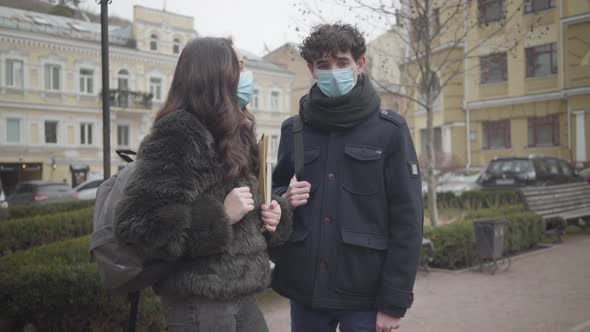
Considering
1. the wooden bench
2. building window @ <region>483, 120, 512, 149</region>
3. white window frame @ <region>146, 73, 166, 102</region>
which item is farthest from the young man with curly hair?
white window frame @ <region>146, 73, 166, 102</region>

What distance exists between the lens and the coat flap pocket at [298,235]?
287cm

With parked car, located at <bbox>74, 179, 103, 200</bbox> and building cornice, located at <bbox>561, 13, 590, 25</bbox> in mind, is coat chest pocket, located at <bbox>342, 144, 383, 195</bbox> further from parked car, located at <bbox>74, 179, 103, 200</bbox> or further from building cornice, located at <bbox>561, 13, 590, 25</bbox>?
parked car, located at <bbox>74, 179, 103, 200</bbox>

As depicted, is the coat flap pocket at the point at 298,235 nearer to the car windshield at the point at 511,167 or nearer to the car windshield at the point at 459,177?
the car windshield at the point at 511,167

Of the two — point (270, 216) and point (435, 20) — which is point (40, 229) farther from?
point (435, 20)

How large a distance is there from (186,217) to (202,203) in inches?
4.6

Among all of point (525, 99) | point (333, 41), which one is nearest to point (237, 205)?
point (333, 41)

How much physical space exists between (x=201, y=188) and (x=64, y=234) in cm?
885

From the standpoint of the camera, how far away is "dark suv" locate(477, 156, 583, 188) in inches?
652

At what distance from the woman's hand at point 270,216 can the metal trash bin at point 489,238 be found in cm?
627

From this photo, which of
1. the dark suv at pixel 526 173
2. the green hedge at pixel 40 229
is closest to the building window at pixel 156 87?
the dark suv at pixel 526 173

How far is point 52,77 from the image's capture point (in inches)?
1019

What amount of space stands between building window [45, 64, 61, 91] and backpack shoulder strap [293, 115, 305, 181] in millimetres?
21921

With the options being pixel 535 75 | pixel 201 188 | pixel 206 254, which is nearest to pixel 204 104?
pixel 201 188

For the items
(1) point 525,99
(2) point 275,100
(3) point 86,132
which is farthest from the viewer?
(2) point 275,100
